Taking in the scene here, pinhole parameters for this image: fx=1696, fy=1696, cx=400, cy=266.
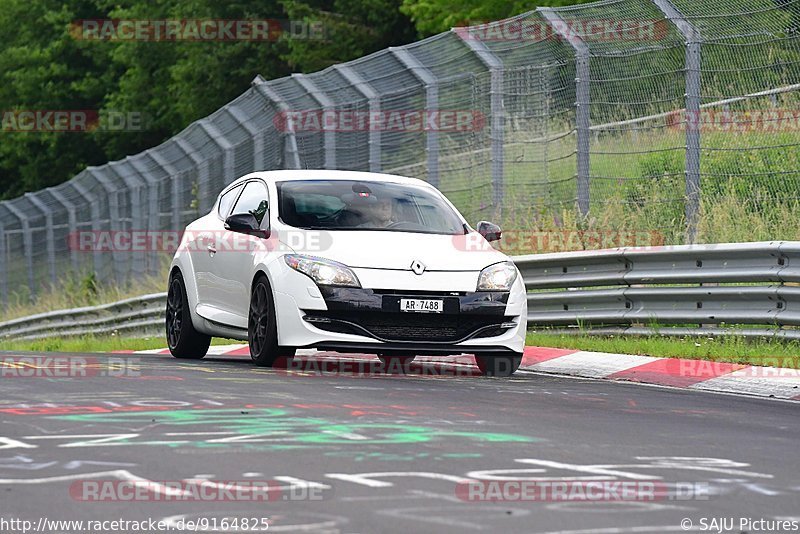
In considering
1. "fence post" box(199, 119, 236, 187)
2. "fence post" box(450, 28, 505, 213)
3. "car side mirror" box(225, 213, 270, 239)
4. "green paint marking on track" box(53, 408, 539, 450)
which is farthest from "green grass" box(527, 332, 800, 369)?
"fence post" box(199, 119, 236, 187)

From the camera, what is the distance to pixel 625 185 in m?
17.1

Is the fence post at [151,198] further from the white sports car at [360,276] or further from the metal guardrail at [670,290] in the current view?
the white sports car at [360,276]

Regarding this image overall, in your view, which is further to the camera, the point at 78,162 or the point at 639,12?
Answer: the point at 78,162

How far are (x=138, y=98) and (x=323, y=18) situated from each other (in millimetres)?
12616

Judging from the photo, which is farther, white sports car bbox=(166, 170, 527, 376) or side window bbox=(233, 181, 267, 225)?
side window bbox=(233, 181, 267, 225)

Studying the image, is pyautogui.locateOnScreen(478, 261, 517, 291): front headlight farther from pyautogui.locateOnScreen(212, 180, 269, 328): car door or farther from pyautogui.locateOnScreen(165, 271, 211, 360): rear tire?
pyautogui.locateOnScreen(165, 271, 211, 360): rear tire

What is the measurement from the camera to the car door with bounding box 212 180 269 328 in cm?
1295

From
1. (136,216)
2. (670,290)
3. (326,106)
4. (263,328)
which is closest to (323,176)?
(263,328)

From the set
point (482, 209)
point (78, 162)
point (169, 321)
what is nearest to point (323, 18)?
point (78, 162)

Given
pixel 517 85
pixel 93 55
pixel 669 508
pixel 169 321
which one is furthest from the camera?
pixel 93 55

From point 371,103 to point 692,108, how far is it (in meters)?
5.05

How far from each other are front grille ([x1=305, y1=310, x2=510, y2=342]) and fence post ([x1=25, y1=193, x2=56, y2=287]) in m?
22.2

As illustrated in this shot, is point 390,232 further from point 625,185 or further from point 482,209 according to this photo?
point 482,209

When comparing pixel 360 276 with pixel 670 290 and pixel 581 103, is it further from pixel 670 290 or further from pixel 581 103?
pixel 581 103
